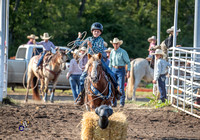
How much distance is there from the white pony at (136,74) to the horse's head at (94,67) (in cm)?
834

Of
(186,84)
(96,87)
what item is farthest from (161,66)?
(96,87)

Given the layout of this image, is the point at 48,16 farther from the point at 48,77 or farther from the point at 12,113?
the point at 12,113

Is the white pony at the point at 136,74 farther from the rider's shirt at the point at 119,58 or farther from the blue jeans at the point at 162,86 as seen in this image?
the blue jeans at the point at 162,86

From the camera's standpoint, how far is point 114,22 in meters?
33.2

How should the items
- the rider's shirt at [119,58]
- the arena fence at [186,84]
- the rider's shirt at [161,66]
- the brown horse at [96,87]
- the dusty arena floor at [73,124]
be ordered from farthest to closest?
1. the rider's shirt at [119,58]
2. the rider's shirt at [161,66]
3. the arena fence at [186,84]
4. the brown horse at [96,87]
5. the dusty arena floor at [73,124]

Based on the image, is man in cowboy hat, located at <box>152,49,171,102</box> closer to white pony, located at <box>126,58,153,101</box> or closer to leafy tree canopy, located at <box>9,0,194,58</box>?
white pony, located at <box>126,58,153,101</box>

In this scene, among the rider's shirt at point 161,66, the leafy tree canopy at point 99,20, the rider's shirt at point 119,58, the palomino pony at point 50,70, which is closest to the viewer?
the rider's shirt at point 161,66

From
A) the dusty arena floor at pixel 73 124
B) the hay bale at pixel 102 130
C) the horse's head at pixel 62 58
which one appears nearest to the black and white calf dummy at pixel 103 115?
the hay bale at pixel 102 130

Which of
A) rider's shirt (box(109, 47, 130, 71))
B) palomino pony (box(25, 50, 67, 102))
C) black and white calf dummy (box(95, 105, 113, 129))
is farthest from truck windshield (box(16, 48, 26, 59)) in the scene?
black and white calf dummy (box(95, 105, 113, 129))

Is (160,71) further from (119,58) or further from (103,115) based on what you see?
(103,115)

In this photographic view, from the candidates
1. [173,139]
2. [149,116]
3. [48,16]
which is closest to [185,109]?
[149,116]

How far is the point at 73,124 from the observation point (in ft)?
32.3

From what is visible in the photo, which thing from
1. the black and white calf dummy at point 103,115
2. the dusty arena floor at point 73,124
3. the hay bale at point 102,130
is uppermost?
the black and white calf dummy at point 103,115

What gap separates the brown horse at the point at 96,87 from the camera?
8.87 m
